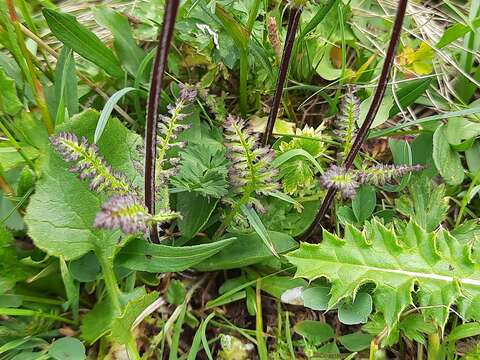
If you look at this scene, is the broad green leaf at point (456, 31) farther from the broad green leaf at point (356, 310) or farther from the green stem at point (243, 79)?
the broad green leaf at point (356, 310)

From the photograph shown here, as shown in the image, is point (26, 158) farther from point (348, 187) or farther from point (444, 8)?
point (444, 8)

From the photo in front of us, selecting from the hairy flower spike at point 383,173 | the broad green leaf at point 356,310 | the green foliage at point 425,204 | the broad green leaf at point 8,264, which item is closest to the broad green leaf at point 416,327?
the broad green leaf at point 356,310

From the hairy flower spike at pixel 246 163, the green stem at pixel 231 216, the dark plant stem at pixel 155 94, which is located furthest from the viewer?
the green stem at pixel 231 216

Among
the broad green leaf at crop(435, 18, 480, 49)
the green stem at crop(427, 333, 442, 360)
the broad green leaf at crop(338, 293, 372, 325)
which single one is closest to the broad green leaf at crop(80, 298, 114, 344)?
the broad green leaf at crop(338, 293, 372, 325)

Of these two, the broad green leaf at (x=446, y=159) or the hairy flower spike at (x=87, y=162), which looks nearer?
the hairy flower spike at (x=87, y=162)

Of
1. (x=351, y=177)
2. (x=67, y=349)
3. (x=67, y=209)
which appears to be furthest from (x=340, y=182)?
(x=67, y=349)

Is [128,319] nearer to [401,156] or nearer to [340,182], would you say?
[340,182]

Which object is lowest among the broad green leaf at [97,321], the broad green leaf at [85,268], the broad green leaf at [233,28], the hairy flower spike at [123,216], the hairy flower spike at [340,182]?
the broad green leaf at [97,321]

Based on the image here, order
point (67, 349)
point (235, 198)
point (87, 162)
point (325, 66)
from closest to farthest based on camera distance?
point (87, 162) < point (67, 349) < point (235, 198) < point (325, 66)
